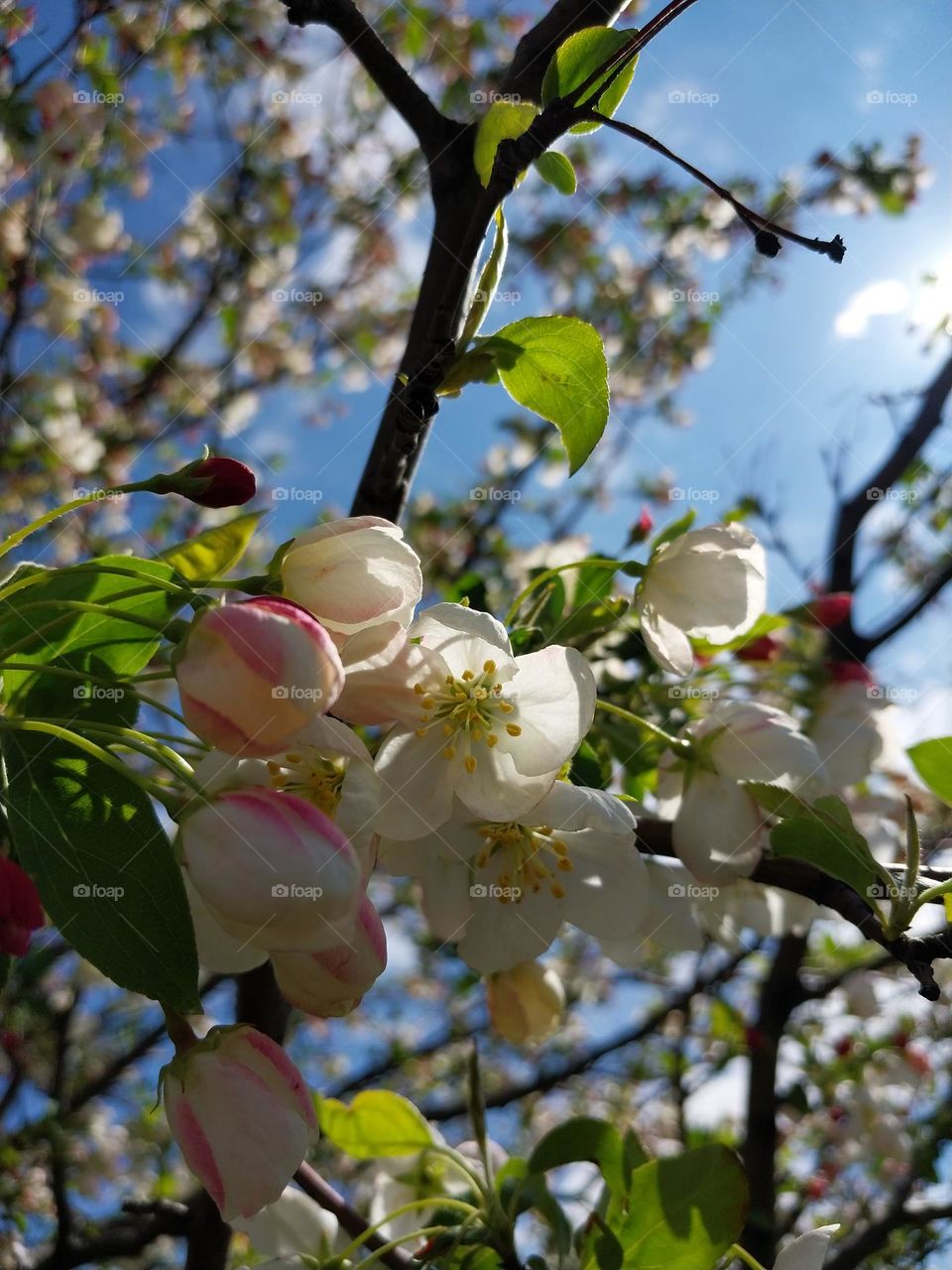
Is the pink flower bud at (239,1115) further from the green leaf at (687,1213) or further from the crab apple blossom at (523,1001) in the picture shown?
the crab apple blossom at (523,1001)

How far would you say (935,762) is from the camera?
33.2 inches

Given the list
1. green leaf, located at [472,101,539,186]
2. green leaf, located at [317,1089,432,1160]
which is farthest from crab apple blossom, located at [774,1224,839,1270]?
green leaf, located at [472,101,539,186]

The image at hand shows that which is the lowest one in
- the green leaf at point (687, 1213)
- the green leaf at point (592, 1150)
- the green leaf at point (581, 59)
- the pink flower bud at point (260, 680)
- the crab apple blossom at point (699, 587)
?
the green leaf at point (687, 1213)

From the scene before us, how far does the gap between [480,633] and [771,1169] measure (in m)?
1.48

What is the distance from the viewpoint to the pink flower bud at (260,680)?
62cm

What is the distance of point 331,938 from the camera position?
2.06 feet

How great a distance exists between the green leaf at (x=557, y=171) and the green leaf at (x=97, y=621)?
47 cm

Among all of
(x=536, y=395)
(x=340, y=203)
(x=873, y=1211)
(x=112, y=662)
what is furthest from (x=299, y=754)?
(x=340, y=203)

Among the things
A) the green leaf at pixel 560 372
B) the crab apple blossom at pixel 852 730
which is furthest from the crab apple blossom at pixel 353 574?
the crab apple blossom at pixel 852 730

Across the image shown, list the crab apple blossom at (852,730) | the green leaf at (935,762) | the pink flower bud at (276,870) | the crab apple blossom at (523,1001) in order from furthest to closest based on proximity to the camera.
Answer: the crab apple blossom at (852,730), the crab apple blossom at (523,1001), the green leaf at (935,762), the pink flower bud at (276,870)

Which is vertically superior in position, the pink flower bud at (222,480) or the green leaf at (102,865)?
the pink flower bud at (222,480)

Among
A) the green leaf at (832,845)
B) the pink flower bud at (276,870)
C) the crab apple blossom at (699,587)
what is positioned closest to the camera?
the pink flower bud at (276,870)

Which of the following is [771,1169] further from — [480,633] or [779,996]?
[480,633]

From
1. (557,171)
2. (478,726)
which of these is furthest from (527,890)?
(557,171)
